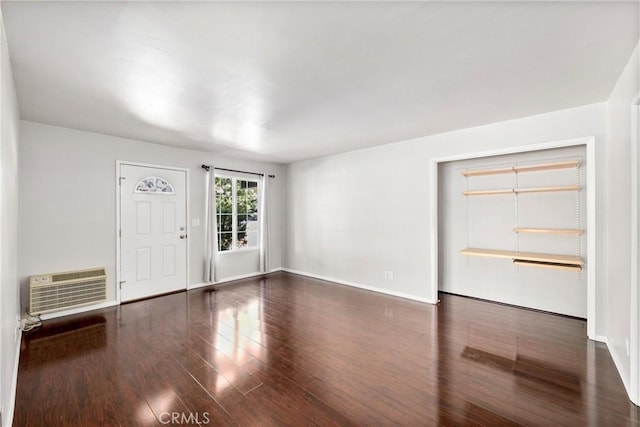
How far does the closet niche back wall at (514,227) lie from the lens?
3.54 m

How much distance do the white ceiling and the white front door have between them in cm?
121

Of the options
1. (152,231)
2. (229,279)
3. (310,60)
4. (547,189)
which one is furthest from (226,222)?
(547,189)

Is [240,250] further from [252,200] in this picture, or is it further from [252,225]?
[252,200]

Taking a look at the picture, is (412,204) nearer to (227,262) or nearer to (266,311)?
(266,311)

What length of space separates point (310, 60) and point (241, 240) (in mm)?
4479

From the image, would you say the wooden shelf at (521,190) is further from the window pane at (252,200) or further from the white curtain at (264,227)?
the window pane at (252,200)

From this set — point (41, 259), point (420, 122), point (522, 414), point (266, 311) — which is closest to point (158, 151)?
point (41, 259)

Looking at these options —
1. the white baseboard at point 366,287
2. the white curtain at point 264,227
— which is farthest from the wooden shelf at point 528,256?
the white curtain at point 264,227

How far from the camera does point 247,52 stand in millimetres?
2037

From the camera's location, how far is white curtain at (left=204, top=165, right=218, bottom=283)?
5266mm

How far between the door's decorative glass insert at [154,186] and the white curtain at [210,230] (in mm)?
629

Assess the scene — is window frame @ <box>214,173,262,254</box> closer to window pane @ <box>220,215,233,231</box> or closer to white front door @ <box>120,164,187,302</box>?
window pane @ <box>220,215,233,231</box>

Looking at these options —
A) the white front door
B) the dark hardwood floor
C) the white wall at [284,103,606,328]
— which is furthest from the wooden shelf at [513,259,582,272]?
the white front door

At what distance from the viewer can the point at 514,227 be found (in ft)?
13.1
